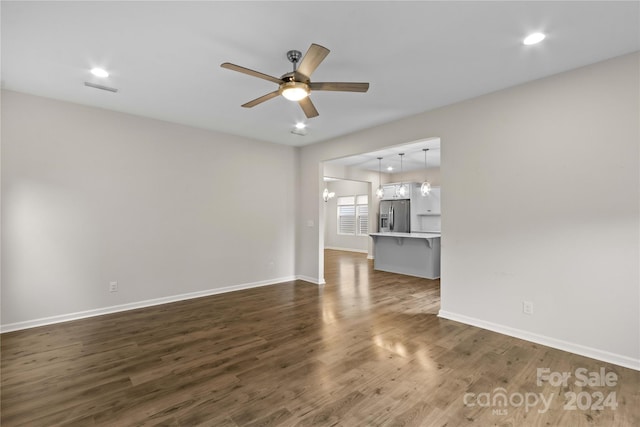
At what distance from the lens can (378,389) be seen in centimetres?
224

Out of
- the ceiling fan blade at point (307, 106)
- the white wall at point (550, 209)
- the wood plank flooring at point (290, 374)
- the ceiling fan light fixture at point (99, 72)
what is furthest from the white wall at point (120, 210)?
the white wall at point (550, 209)

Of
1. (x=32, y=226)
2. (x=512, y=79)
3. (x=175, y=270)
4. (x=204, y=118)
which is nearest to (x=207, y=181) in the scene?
(x=204, y=118)

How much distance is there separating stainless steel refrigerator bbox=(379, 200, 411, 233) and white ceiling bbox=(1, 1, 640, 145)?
5.10 m

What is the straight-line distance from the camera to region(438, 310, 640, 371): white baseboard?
8.51 feet

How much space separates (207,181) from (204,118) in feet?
3.50

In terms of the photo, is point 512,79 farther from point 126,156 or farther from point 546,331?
point 126,156

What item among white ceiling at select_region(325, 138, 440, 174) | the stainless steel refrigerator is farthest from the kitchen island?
white ceiling at select_region(325, 138, 440, 174)

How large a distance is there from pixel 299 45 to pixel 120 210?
3405 millimetres

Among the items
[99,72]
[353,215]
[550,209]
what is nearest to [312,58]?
[99,72]

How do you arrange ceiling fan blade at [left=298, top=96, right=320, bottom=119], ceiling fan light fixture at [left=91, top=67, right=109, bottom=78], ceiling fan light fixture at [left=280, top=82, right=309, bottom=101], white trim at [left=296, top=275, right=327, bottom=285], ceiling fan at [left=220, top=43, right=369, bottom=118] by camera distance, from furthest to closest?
white trim at [left=296, top=275, right=327, bottom=285] < ceiling fan light fixture at [left=91, top=67, right=109, bottom=78] < ceiling fan blade at [left=298, top=96, right=320, bottom=119] < ceiling fan light fixture at [left=280, top=82, right=309, bottom=101] < ceiling fan at [left=220, top=43, right=369, bottom=118]

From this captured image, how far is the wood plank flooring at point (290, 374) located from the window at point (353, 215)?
283 inches

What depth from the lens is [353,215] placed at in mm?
11359

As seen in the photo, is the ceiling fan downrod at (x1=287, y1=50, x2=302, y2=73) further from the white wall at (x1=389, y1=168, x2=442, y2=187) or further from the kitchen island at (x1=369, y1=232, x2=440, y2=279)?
the white wall at (x1=389, y1=168, x2=442, y2=187)

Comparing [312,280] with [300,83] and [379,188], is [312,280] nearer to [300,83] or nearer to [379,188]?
[379,188]
